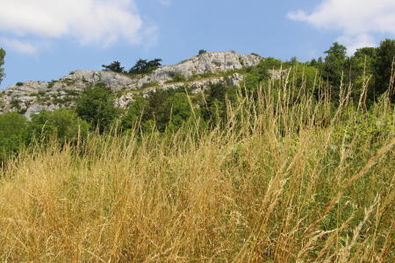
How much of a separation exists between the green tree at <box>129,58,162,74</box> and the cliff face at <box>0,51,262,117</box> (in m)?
6.10

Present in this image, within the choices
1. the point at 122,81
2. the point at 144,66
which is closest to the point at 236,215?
the point at 122,81

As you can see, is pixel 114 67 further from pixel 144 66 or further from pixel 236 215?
pixel 236 215

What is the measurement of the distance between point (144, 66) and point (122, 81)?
1267cm

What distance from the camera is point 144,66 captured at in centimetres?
9856

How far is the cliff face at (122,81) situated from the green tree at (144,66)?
6.10 m

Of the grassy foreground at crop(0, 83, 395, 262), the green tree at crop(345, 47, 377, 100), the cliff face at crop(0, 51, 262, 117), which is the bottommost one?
the grassy foreground at crop(0, 83, 395, 262)

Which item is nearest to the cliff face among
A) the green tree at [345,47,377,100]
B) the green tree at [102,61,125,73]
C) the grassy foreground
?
the green tree at [102,61,125,73]

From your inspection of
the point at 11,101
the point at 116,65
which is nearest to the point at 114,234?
the point at 11,101

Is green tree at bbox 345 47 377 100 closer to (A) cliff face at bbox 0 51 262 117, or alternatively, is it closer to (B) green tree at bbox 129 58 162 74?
(A) cliff face at bbox 0 51 262 117

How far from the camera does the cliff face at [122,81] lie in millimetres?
74269

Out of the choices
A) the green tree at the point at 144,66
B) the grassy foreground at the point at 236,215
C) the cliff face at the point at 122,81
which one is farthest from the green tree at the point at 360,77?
the green tree at the point at 144,66

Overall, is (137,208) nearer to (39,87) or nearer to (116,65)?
(39,87)

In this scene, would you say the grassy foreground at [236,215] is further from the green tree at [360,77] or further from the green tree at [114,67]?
the green tree at [114,67]

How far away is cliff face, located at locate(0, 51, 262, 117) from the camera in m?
74.3
